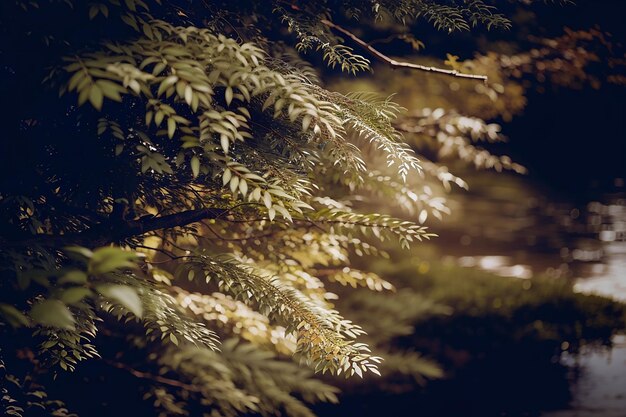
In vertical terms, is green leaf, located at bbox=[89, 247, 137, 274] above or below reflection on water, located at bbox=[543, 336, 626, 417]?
above

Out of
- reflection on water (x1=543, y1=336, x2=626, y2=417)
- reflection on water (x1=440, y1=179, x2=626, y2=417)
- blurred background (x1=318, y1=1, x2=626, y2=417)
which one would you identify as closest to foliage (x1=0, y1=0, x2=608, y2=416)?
blurred background (x1=318, y1=1, x2=626, y2=417)

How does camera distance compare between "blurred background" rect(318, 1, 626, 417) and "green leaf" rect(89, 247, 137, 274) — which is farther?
"blurred background" rect(318, 1, 626, 417)

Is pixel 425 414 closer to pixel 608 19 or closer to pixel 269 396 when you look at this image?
pixel 269 396

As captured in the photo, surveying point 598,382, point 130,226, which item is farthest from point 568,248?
point 130,226

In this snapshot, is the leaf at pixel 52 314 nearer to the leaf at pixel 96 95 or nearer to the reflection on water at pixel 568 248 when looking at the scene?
the leaf at pixel 96 95

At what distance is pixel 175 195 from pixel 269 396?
1.32 metres

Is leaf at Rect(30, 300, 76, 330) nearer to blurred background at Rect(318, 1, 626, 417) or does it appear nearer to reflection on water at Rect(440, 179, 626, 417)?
blurred background at Rect(318, 1, 626, 417)

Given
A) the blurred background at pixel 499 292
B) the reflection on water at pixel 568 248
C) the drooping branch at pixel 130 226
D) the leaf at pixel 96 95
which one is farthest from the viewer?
the reflection on water at pixel 568 248

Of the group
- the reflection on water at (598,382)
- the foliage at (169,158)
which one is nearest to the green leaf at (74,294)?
the foliage at (169,158)

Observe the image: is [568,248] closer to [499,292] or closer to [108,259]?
[499,292]

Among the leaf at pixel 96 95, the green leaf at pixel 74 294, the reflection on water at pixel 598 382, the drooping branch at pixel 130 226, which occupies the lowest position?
the reflection on water at pixel 598 382

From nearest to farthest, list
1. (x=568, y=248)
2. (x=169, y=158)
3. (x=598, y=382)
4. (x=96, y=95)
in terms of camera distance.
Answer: (x=96, y=95), (x=169, y=158), (x=598, y=382), (x=568, y=248)

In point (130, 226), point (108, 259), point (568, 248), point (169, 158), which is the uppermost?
point (108, 259)

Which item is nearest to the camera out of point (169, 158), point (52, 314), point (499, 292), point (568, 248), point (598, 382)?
point (52, 314)
